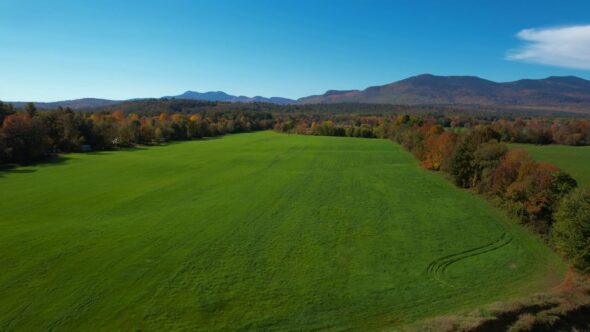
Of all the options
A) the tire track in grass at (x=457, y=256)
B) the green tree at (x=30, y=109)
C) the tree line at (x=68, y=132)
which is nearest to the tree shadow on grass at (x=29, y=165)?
the tree line at (x=68, y=132)

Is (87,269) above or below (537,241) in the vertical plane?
above

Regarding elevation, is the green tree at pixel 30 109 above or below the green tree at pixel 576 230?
above

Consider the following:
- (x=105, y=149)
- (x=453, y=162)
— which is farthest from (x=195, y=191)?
(x=105, y=149)

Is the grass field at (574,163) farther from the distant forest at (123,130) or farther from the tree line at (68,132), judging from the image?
the tree line at (68,132)

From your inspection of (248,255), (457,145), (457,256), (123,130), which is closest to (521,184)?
(457,256)

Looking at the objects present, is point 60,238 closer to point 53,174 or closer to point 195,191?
point 195,191

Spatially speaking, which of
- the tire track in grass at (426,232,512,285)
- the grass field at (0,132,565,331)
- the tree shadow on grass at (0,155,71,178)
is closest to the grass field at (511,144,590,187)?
the grass field at (0,132,565,331)
